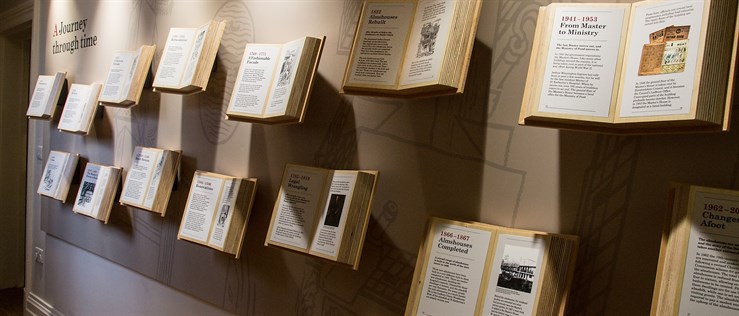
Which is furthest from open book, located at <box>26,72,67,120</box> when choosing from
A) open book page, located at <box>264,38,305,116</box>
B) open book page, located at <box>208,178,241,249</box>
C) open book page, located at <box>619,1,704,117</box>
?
open book page, located at <box>619,1,704,117</box>

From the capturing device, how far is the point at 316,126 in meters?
1.94

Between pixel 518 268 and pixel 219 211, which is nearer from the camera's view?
pixel 518 268

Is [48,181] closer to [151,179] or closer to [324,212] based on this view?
[151,179]

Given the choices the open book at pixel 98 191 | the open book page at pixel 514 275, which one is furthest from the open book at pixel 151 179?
the open book page at pixel 514 275

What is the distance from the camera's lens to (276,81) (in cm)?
188

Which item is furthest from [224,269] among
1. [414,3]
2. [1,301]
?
[1,301]

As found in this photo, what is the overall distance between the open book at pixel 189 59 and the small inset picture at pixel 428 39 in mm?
1038

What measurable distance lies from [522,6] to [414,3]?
1.05 feet

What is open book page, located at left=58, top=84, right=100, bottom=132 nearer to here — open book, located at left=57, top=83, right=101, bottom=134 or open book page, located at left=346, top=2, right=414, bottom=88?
open book, located at left=57, top=83, right=101, bottom=134

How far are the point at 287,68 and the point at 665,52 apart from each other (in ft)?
3.84

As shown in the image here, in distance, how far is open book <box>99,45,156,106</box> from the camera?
256 centimetres

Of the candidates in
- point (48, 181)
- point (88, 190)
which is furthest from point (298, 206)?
point (48, 181)

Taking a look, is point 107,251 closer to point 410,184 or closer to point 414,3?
point 410,184

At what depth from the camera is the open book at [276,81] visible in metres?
1.79
